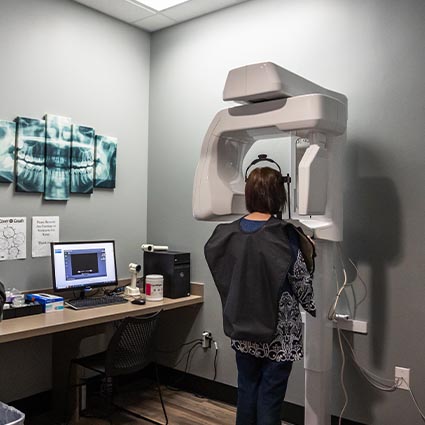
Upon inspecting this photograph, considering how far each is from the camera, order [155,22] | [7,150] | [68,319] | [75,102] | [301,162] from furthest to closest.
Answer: [155,22]
[75,102]
[7,150]
[68,319]
[301,162]

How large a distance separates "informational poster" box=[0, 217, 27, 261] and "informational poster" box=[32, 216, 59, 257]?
7cm

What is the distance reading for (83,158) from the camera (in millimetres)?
3334

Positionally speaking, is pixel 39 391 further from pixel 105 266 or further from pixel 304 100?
pixel 304 100

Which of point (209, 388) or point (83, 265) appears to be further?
point (209, 388)

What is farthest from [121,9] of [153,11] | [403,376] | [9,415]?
[403,376]

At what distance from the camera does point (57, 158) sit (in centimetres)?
316

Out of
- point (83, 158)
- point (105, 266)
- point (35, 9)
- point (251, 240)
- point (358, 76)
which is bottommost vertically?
point (105, 266)

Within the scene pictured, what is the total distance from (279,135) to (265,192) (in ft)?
1.58

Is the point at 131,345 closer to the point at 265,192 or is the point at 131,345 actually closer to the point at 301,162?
the point at 265,192

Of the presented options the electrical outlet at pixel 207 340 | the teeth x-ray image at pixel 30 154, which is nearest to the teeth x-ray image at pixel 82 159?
the teeth x-ray image at pixel 30 154

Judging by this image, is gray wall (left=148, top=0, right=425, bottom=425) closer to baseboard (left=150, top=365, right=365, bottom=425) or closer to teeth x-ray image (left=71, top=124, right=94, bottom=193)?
baseboard (left=150, top=365, right=365, bottom=425)

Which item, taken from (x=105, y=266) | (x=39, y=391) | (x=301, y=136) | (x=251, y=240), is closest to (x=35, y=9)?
(x=105, y=266)

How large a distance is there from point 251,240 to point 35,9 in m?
2.23

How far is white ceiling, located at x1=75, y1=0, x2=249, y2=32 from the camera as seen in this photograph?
3314mm
